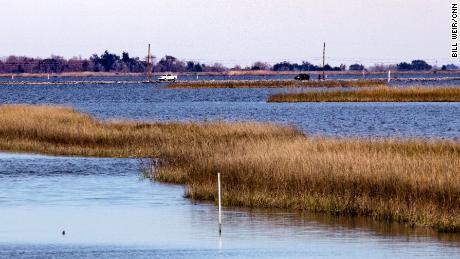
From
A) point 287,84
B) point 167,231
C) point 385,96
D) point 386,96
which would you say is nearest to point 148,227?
point 167,231

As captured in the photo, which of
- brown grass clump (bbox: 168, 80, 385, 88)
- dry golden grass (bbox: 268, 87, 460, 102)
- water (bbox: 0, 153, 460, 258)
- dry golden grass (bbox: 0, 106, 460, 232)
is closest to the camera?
water (bbox: 0, 153, 460, 258)

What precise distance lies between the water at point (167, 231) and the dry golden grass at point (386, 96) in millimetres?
73369

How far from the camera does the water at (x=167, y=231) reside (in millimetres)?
22906

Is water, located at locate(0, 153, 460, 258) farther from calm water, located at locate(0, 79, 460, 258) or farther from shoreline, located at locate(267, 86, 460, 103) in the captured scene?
shoreline, located at locate(267, 86, 460, 103)

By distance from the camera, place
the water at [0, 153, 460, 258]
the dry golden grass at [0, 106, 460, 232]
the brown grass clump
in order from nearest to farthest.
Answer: the water at [0, 153, 460, 258] < the dry golden grass at [0, 106, 460, 232] < the brown grass clump

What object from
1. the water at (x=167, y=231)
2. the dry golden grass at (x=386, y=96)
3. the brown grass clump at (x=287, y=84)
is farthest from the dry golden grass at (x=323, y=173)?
the brown grass clump at (x=287, y=84)

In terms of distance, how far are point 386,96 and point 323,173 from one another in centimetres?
8419

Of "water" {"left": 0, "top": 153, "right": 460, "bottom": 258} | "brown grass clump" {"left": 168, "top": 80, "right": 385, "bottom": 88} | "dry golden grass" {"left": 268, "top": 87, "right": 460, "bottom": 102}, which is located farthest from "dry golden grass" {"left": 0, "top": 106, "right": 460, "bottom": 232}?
"brown grass clump" {"left": 168, "top": 80, "right": 385, "bottom": 88}

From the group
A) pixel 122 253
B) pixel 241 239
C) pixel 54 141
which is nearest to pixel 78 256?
pixel 122 253

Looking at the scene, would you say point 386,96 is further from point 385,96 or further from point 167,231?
point 167,231

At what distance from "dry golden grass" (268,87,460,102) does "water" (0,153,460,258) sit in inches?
2889

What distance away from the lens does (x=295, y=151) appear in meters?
33.8

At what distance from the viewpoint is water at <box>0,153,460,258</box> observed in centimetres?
2291

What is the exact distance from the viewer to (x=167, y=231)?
26.1 metres
